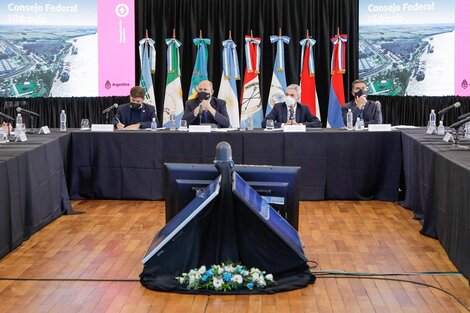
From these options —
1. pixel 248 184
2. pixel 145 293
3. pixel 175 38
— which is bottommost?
pixel 145 293

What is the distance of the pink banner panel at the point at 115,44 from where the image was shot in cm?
1173

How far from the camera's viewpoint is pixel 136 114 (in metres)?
9.37

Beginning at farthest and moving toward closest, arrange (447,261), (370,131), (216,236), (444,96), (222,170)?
(444,96) → (370,131) → (447,261) → (216,236) → (222,170)

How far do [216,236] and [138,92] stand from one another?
4.25 meters

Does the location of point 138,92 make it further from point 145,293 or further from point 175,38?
point 145,293

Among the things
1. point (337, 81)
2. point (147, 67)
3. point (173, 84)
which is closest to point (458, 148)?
point (337, 81)

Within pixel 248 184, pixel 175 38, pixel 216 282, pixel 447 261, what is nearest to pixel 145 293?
pixel 216 282

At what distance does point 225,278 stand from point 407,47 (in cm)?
739

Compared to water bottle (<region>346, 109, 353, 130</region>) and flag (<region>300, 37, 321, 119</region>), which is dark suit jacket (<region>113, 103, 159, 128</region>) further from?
flag (<region>300, 37, 321, 119</region>)

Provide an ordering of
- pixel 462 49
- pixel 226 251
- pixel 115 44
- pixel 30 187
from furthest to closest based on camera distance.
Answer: pixel 115 44, pixel 462 49, pixel 30 187, pixel 226 251

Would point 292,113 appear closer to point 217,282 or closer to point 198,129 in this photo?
point 198,129

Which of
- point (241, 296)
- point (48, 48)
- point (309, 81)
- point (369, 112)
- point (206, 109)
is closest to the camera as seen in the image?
point (241, 296)

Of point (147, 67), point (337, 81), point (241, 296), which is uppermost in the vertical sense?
point (147, 67)

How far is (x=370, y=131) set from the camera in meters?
Answer: 8.70
